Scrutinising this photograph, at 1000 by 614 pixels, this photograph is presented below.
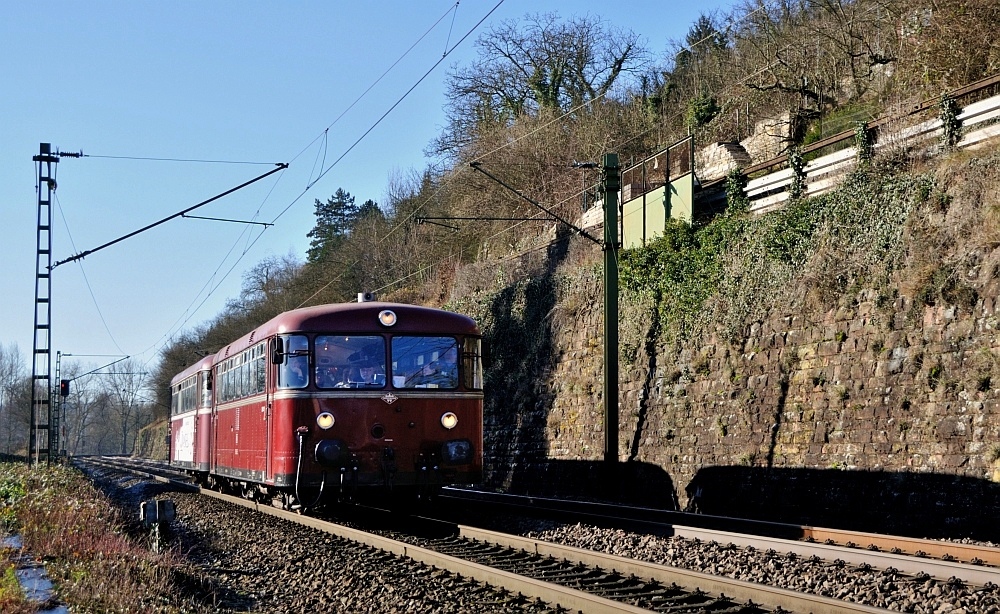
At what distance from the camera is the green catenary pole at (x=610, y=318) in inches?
707

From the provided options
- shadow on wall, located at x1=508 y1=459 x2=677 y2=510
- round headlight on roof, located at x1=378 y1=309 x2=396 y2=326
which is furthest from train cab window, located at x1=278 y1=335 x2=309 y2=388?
shadow on wall, located at x1=508 y1=459 x2=677 y2=510

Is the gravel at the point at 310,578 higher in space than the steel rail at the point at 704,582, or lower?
lower

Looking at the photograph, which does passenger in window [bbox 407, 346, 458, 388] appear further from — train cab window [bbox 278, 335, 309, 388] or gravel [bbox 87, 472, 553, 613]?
gravel [bbox 87, 472, 553, 613]

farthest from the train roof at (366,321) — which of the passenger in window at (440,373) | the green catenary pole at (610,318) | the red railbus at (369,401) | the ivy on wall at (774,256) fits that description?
the ivy on wall at (774,256)

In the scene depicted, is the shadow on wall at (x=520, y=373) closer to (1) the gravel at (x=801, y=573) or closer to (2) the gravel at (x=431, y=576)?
(2) the gravel at (x=431, y=576)

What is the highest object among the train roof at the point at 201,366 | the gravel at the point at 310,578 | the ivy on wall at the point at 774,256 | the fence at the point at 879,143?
the fence at the point at 879,143

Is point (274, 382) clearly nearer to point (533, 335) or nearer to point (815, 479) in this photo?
point (815, 479)

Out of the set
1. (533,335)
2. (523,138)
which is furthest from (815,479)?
(523,138)

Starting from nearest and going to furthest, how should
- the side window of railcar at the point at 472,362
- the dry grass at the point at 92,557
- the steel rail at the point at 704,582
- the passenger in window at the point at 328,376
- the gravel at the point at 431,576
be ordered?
the steel rail at the point at 704,582 → the gravel at the point at 431,576 → the dry grass at the point at 92,557 → the passenger in window at the point at 328,376 → the side window of railcar at the point at 472,362

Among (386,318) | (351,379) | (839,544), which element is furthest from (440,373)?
(839,544)

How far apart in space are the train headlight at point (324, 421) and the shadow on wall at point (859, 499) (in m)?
6.56

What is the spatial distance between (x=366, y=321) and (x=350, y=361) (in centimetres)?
57

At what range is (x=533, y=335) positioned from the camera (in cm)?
2611

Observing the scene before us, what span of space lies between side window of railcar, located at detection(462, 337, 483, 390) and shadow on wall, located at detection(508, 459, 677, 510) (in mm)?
4490
